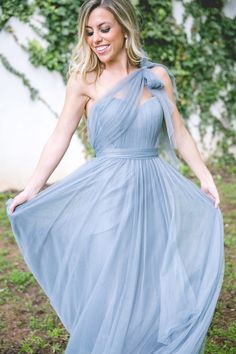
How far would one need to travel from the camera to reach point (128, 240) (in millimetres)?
2838

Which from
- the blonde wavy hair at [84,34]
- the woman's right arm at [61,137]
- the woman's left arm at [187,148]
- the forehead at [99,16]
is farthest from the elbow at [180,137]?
the forehead at [99,16]

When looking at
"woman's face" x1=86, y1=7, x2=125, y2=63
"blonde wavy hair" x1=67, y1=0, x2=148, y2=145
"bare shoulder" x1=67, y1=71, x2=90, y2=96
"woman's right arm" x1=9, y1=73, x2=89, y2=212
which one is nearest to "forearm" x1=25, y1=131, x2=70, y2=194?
"woman's right arm" x1=9, y1=73, x2=89, y2=212

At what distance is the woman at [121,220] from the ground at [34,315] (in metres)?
0.76

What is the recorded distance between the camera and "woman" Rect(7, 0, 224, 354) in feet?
9.21

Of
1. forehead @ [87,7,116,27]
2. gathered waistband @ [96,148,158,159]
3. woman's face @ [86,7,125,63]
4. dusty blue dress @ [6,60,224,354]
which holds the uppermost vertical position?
forehead @ [87,7,116,27]

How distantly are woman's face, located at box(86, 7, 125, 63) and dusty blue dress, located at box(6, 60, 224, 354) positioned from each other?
176 mm

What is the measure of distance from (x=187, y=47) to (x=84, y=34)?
197 inches

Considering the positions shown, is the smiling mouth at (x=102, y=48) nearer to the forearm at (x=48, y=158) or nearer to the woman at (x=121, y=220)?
the woman at (x=121, y=220)

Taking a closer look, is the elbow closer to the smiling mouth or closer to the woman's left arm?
the woman's left arm

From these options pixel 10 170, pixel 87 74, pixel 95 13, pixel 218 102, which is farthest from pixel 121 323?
pixel 218 102

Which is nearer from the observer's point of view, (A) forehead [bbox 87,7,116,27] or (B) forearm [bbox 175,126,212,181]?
(A) forehead [bbox 87,7,116,27]

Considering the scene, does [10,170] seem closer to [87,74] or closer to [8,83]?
[8,83]

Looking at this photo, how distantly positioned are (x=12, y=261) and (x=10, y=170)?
2343 millimetres

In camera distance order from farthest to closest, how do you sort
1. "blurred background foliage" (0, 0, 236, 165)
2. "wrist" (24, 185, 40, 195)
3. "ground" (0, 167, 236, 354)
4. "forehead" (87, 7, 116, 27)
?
"blurred background foliage" (0, 0, 236, 165), "ground" (0, 167, 236, 354), "wrist" (24, 185, 40, 195), "forehead" (87, 7, 116, 27)
